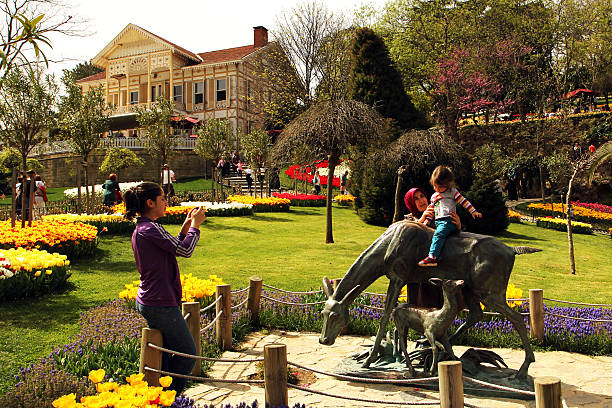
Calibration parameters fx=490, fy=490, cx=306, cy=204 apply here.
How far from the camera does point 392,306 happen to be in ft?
18.7

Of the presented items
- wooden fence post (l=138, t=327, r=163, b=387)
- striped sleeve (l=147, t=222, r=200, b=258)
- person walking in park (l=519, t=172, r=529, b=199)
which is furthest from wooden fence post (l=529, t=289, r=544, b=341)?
person walking in park (l=519, t=172, r=529, b=199)

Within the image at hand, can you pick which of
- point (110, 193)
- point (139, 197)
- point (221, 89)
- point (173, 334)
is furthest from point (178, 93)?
point (173, 334)

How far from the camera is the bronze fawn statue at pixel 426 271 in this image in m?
5.16

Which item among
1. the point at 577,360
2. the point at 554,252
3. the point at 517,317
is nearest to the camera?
the point at 517,317

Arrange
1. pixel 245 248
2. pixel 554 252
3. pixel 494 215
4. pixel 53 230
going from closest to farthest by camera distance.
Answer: pixel 53 230 < pixel 245 248 < pixel 554 252 < pixel 494 215

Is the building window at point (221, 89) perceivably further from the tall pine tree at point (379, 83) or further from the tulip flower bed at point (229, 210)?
the tulip flower bed at point (229, 210)

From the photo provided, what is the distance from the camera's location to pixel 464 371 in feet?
17.5

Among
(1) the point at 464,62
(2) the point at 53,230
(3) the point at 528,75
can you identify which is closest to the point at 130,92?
(1) the point at 464,62

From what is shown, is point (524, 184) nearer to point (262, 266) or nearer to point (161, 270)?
point (262, 266)

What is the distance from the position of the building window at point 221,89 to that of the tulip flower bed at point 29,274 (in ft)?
109

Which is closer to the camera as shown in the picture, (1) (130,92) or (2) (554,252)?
(2) (554,252)

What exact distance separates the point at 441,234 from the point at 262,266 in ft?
23.3

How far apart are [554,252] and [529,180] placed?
15935 mm

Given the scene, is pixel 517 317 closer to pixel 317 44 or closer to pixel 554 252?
pixel 554 252
